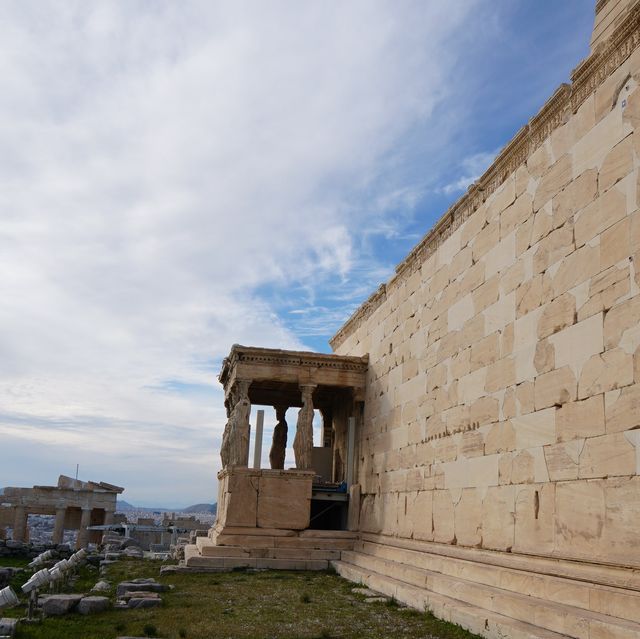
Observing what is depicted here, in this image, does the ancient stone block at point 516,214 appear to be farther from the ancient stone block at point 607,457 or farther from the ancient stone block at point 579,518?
the ancient stone block at point 579,518

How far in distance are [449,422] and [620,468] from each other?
448 centimetres

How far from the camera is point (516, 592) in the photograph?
801 cm

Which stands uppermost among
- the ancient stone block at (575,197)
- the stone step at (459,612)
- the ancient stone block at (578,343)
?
Result: the ancient stone block at (575,197)

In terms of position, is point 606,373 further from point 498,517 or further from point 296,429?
point 296,429

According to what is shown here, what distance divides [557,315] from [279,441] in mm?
14012

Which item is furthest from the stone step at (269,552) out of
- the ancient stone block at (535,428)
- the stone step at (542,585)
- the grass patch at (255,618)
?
the ancient stone block at (535,428)

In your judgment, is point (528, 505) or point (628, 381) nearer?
point (628, 381)

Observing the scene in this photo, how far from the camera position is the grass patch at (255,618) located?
297 inches

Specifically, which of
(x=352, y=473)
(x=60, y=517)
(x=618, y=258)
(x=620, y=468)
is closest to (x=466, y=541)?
(x=620, y=468)

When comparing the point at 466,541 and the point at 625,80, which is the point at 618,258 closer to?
the point at 625,80

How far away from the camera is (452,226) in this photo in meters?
12.3

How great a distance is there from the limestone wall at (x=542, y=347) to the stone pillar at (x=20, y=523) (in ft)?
74.4

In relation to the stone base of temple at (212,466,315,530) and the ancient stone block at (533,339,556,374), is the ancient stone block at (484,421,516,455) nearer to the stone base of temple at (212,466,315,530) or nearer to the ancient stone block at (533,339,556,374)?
the ancient stone block at (533,339,556,374)

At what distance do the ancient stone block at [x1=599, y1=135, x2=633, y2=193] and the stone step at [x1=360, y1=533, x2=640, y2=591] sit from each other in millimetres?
3941
